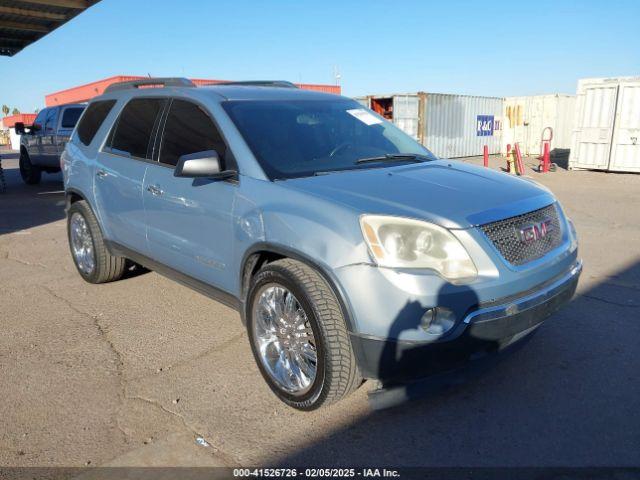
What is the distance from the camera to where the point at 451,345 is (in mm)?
2457

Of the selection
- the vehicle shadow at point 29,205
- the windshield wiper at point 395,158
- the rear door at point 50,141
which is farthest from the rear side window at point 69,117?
the windshield wiper at point 395,158

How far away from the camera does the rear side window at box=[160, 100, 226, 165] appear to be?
3.49 m

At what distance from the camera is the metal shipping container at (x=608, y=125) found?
586 inches

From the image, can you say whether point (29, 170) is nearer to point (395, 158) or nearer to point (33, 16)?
point (33, 16)

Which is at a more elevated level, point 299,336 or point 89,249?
point 299,336

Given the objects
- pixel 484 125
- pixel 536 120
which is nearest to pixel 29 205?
pixel 484 125

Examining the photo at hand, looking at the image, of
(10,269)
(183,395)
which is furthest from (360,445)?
(10,269)

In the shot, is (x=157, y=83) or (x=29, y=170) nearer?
(x=157, y=83)

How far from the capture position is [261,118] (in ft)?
11.6

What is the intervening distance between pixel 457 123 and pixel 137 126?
19.6m

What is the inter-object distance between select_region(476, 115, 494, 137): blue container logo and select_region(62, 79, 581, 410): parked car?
20533mm

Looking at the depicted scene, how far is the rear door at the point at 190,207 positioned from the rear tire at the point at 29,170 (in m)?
12.0

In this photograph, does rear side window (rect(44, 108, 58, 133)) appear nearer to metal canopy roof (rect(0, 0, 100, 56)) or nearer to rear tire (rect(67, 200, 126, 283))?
metal canopy roof (rect(0, 0, 100, 56))

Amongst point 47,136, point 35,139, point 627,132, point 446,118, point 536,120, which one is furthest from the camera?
point 536,120
